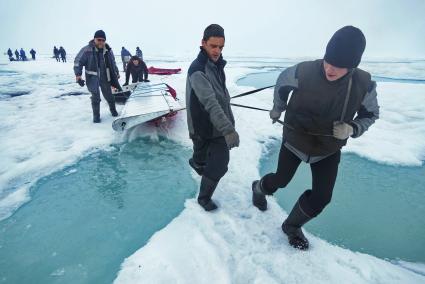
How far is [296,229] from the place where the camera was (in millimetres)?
2512

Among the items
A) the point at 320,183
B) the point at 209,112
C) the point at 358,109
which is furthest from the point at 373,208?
the point at 209,112

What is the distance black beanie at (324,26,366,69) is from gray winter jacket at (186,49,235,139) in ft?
3.27

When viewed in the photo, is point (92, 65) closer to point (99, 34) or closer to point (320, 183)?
point (99, 34)

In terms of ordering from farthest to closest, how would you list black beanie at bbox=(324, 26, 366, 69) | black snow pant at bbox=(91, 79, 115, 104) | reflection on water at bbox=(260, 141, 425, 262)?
black snow pant at bbox=(91, 79, 115, 104), reflection on water at bbox=(260, 141, 425, 262), black beanie at bbox=(324, 26, 366, 69)

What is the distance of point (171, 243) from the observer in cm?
243

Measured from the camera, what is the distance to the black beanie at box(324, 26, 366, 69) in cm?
186

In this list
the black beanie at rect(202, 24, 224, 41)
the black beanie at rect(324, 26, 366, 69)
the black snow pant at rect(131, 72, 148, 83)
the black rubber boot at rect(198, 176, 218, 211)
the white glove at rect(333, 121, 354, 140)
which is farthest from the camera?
the black snow pant at rect(131, 72, 148, 83)

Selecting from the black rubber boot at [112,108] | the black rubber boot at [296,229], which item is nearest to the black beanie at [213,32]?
→ the black rubber boot at [296,229]

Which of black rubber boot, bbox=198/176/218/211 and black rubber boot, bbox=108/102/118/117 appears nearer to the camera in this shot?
black rubber boot, bbox=198/176/218/211

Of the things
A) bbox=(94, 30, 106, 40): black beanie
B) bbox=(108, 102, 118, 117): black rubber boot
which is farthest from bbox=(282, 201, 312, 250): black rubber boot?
bbox=(108, 102, 118, 117): black rubber boot

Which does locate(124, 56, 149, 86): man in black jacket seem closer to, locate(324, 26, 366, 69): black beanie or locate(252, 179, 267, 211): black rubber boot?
locate(252, 179, 267, 211): black rubber boot

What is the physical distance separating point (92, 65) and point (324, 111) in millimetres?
4977

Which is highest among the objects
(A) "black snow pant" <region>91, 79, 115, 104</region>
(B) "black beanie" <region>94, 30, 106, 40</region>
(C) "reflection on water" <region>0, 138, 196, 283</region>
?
(B) "black beanie" <region>94, 30, 106, 40</region>

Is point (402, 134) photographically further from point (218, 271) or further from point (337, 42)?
point (218, 271)
